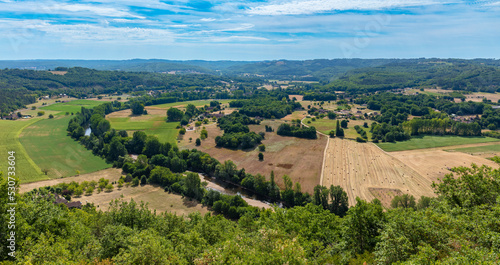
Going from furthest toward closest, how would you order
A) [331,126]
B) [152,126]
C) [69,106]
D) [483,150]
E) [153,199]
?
[69,106]
[331,126]
[152,126]
[483,150]
[153,199]

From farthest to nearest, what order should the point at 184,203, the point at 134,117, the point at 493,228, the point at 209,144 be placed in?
A: the point at 134,117, the point at 209,144, the point at 184,203, the point at 493,228

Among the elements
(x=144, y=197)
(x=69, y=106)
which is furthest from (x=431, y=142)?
(x=69, y=106)

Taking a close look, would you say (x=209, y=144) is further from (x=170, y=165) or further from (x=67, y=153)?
(x=67, y=153)

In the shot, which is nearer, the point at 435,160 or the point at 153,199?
Answer: the point at 153,199

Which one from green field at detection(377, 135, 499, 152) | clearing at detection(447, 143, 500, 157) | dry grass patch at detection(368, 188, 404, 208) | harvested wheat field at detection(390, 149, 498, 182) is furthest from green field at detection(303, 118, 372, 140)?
dry grass patch at detection(368, 188, 404, 208)

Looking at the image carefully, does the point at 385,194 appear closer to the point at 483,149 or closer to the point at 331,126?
the point at 483,149

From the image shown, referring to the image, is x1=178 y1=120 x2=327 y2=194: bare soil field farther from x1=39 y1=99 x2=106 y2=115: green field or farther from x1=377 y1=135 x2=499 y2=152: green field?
x1=39 y1=99 x2=106 y2=115: green field

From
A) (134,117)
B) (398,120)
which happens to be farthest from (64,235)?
(398,120)
